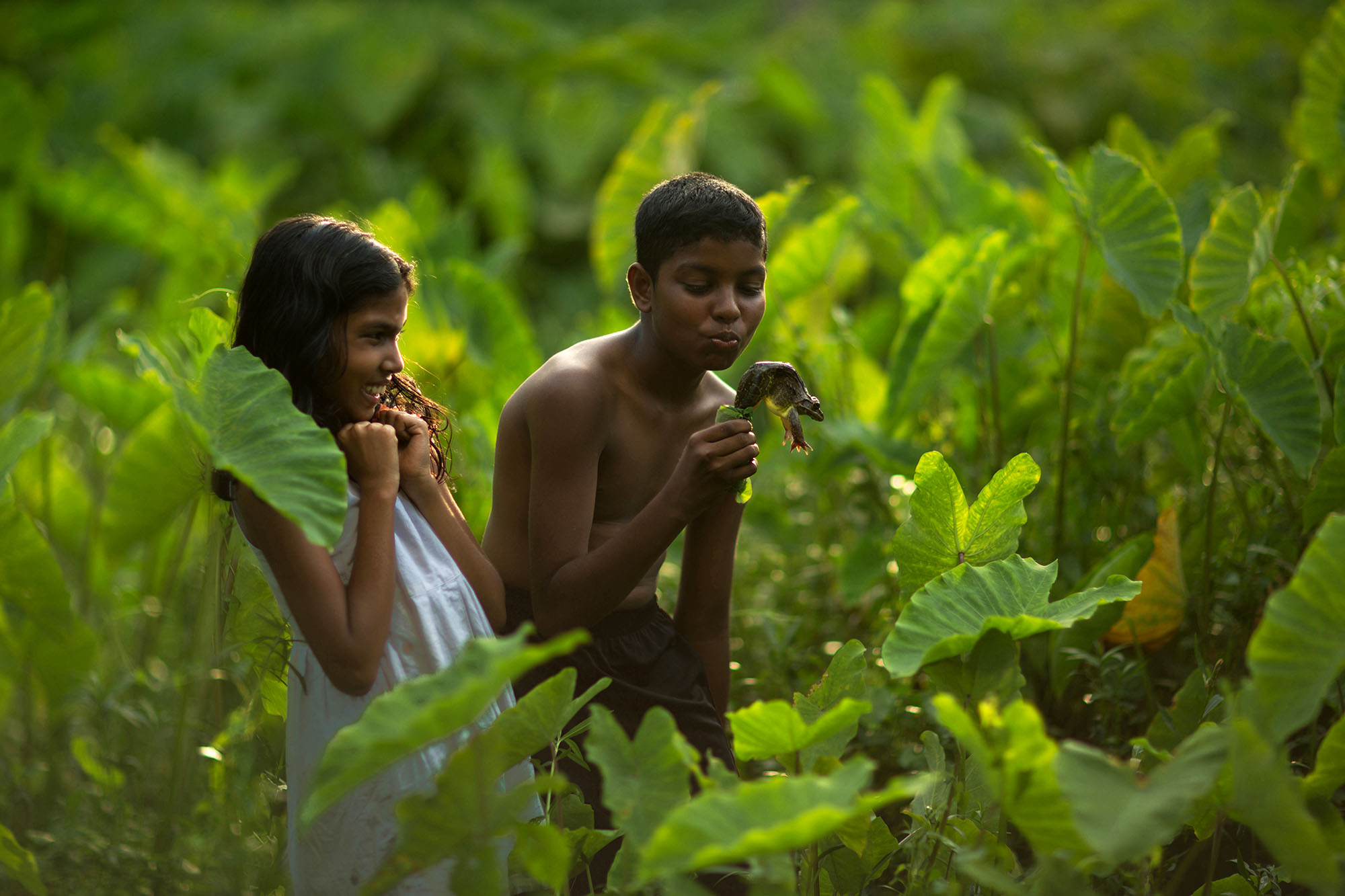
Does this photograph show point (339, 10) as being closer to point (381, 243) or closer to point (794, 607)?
point (794, 607)

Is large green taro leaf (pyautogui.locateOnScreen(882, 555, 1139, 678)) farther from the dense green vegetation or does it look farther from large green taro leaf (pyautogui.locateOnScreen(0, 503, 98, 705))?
large green taro leaf (pyautogui.locateOnScreen(0, 503, 98, 705))

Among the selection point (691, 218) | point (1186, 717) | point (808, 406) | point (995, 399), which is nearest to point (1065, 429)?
point (995, 399)

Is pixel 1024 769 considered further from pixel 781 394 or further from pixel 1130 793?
pixel 781 394

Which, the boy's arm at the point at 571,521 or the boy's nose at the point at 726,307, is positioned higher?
the boy's nose at the point at 726,307

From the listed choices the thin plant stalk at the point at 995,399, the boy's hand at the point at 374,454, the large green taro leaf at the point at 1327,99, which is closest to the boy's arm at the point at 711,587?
the boy's hand at the point at 374,454

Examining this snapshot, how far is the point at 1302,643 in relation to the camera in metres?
0.99

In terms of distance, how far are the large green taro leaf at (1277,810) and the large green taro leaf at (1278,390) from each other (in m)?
0.66

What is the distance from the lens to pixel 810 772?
116 centimetres

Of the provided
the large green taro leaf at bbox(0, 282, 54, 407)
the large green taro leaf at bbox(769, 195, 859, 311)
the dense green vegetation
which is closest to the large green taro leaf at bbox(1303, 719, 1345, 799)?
the dense green vegetation

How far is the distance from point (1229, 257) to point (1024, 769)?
0.94 meters

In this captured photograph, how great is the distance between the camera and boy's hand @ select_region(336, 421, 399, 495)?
1.07 m

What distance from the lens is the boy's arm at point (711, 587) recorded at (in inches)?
54.5

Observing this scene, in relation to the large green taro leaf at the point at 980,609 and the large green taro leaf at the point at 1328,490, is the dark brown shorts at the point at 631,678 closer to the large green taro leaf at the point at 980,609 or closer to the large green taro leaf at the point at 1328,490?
the large green taro leaf at the point at 980,609

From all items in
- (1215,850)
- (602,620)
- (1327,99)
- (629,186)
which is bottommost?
(1215,850)
